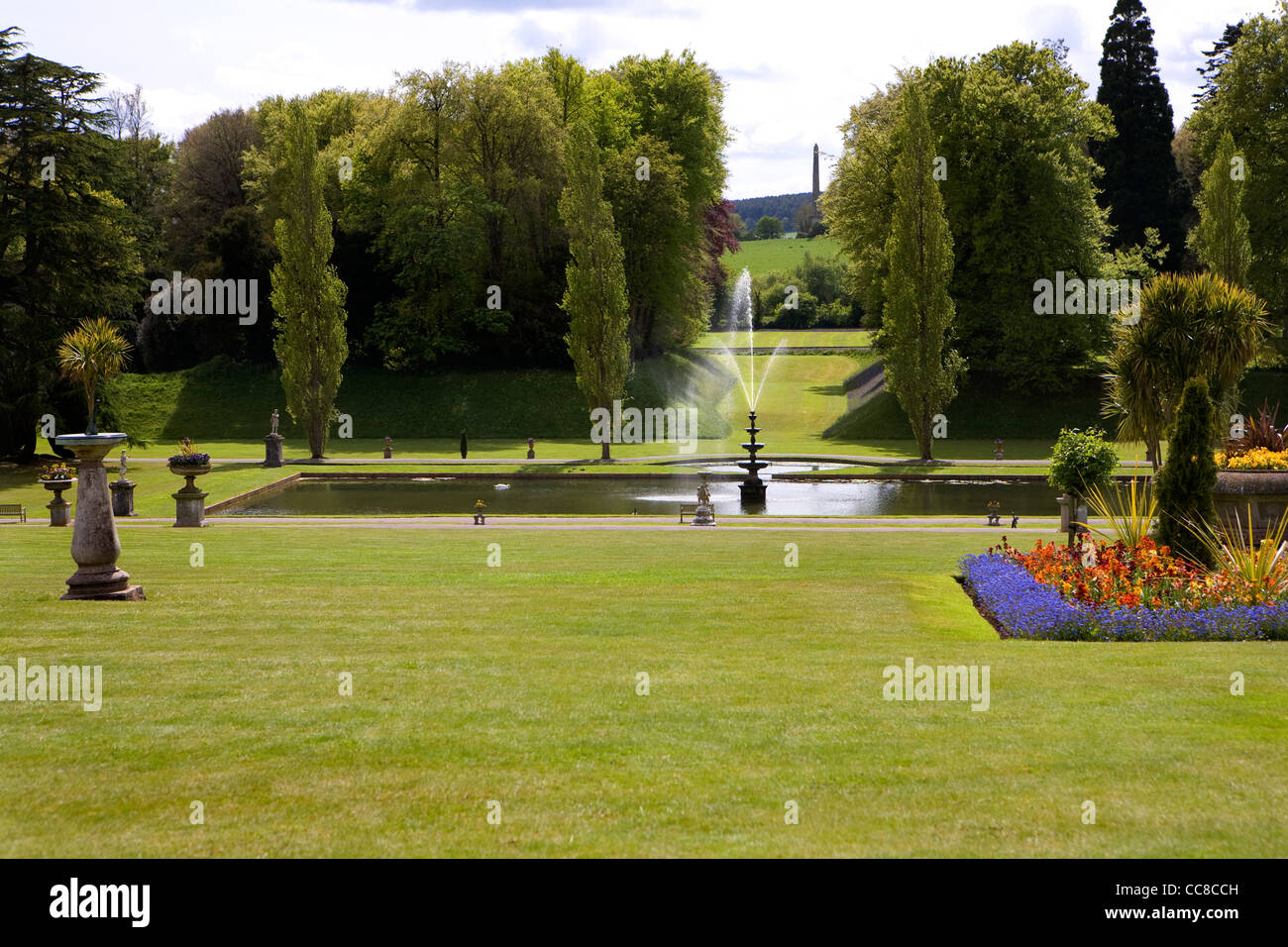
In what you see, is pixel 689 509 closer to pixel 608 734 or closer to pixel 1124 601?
pixel 1124 601

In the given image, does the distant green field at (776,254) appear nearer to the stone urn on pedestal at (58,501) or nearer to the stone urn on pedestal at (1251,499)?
the stone urn on pedestal at (58,501)

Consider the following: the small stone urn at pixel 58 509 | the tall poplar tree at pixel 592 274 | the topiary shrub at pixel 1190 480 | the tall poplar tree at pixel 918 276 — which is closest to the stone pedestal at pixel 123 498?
the small stone urn at pixel 58 509

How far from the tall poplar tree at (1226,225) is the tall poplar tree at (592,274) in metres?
26.4

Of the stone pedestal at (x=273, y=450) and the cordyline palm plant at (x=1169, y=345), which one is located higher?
the cordyline palm plant at (x=1169, y=345)

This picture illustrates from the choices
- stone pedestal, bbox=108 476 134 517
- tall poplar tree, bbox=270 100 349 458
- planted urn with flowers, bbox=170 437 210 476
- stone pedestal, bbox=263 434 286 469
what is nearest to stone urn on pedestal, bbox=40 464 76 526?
stone pedestal, bbox=108 476 134 517

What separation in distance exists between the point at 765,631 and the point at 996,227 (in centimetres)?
4627

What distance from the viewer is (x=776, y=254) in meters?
128

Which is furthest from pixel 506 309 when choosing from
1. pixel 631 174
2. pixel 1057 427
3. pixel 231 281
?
pixel 1057 427

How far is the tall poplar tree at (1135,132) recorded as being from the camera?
60406 millimetres

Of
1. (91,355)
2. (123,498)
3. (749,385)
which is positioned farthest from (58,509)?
(749,385)

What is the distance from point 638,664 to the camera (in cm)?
1038
